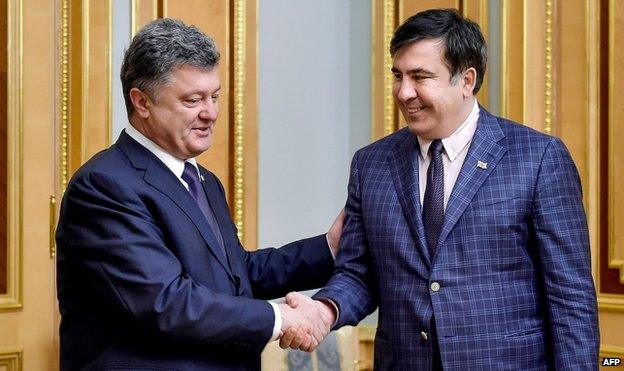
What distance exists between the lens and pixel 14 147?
3213 mm

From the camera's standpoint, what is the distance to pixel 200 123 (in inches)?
92.5

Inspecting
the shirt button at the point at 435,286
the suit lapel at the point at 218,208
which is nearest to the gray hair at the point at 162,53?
the suit lapel at the point at 218,208

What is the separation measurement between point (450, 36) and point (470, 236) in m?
0.51

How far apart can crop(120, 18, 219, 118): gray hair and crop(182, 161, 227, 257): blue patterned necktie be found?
0.23 meters

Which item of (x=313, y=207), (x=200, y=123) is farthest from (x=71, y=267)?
(x=313, y=207)

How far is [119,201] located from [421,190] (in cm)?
75

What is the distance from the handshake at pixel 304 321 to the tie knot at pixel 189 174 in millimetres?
383

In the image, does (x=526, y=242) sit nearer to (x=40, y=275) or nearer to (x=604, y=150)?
(x=604, y=150)

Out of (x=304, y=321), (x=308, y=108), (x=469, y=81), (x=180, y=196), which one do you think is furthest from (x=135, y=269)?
(x=308, y=108)

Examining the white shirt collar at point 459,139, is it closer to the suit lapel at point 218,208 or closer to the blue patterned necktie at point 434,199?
the blue patterned necktie at point 434,199

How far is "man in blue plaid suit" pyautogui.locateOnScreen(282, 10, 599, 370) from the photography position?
2.28 metres

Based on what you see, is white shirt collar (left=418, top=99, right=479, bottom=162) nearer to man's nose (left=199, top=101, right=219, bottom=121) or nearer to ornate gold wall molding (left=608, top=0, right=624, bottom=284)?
man's nose (left=199, top=101, right=219, bottom=121)

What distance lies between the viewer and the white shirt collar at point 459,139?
2430 millimetres

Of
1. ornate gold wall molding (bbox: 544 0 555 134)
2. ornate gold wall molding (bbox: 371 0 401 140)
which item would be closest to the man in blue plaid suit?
ornate gold wall molding (bbox: 544 0 555 134)
